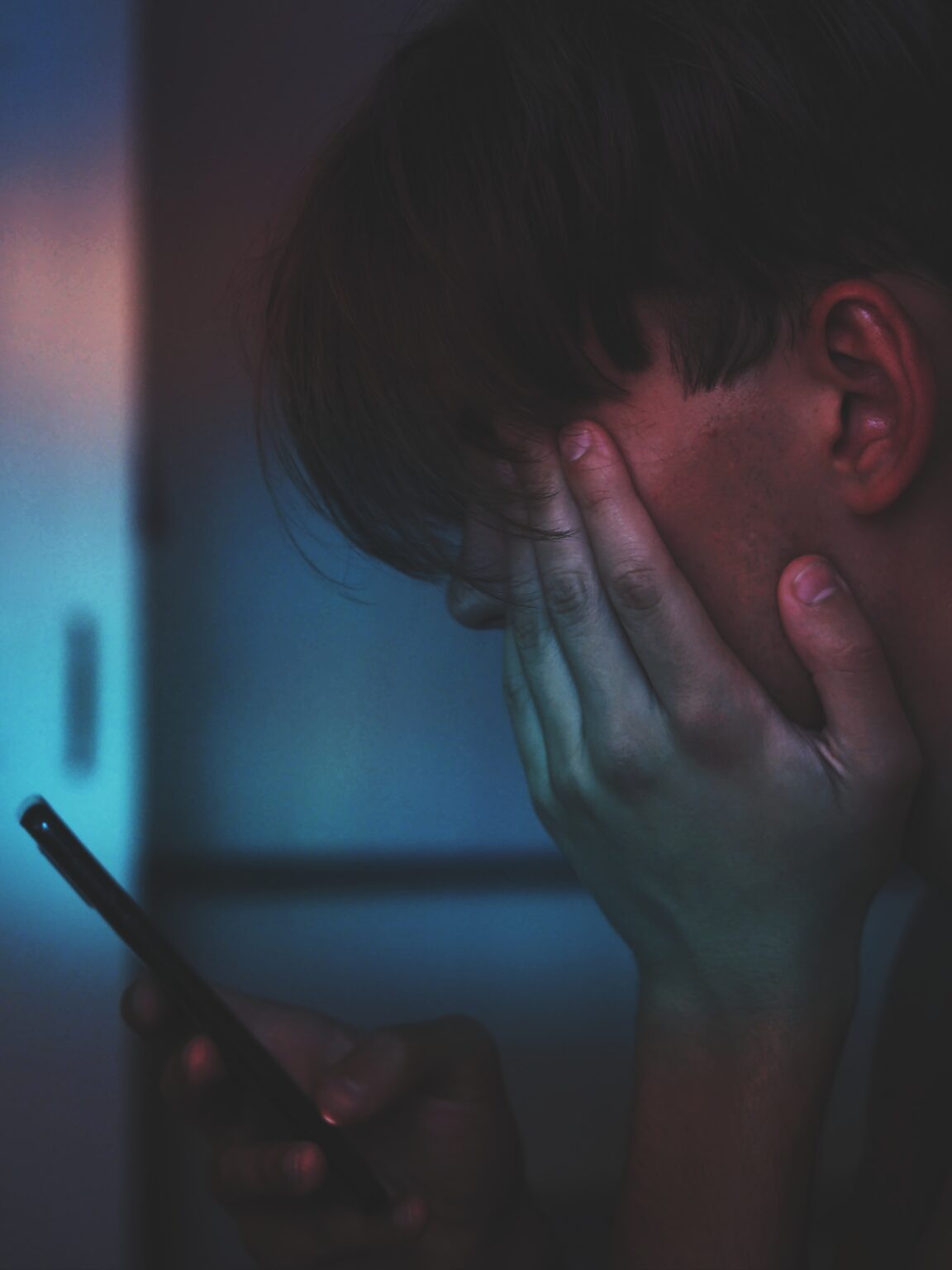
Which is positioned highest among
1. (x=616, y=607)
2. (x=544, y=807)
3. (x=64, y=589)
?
(x=64, y=589)

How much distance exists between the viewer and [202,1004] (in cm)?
50

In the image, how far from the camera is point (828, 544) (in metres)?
0.53

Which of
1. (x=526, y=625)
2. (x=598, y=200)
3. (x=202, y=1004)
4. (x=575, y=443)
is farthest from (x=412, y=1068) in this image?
(x=598, y=200)

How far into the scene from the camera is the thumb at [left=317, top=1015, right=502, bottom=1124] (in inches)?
22.4

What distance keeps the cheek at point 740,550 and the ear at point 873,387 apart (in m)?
0.04

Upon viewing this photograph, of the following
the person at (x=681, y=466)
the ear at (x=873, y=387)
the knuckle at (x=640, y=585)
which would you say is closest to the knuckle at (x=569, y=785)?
the person at (x=681, y=466)

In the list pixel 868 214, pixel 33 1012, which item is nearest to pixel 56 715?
pixel 33 1012

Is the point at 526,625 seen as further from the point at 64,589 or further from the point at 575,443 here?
the point at 64,589

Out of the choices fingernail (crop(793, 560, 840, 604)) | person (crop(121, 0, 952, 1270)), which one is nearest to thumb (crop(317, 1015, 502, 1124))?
person (crop(121, 0, 952, 1270))

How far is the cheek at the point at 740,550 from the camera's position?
0.52 meters

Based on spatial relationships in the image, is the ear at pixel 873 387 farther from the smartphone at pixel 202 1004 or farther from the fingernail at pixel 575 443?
the smartphone at pixel 202 1004

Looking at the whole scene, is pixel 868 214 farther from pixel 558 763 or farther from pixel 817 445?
pixel 558 763

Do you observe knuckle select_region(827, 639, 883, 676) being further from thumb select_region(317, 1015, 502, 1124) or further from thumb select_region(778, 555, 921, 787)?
thumb select_region(317, 1015, 502, 1124)

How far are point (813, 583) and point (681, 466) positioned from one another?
3.7 inches
